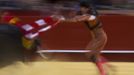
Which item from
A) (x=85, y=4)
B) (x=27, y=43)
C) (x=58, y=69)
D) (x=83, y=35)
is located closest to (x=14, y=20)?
(x=27, y=43)

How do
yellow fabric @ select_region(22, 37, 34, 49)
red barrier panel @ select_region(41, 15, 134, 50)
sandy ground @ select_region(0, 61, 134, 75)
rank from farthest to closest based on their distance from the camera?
red barrier panel @ select_region(41, 15, 134, 50), yellow fabric @ select_region(22, 37, 34, 49), sandy ground @ select_region(0, 61, 134, 75)

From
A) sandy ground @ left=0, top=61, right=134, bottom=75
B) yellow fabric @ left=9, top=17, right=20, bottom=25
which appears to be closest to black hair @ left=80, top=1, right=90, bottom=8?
sandy ground @ left=0, top=61, right=134, bottom=75

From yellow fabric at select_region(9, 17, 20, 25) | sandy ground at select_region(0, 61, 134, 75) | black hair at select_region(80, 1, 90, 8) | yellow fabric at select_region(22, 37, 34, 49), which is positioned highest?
black hair at select_region(80, 1, 90, 8)

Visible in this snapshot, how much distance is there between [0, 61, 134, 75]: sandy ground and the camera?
16.9 ft

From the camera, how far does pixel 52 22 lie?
5203mm

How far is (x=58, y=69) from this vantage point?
5.35m

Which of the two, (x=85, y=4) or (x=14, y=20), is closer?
(x=85, y=4)

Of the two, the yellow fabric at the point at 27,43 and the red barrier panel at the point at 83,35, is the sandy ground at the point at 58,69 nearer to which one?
the yellow fabric at the point at 27,43

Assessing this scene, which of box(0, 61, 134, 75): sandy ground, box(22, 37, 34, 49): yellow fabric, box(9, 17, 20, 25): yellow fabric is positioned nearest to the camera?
box(0, 61, 134, 75): sandy ground

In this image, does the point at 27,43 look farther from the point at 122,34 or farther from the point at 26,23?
the point at 122,34

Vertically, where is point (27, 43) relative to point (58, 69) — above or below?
above

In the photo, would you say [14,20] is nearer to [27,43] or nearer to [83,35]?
[27,43]

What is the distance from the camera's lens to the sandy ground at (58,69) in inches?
203

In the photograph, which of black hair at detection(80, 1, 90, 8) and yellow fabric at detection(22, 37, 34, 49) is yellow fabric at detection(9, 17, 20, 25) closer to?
yellow fabric at detection(22, 37, 34, 49)
